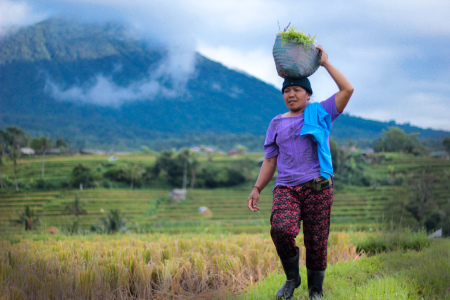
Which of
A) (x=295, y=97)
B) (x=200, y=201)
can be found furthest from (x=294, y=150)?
(x=200, y=201)

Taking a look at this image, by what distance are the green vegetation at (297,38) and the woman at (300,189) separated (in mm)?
96

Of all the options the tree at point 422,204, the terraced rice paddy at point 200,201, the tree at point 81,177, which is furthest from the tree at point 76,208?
the tree at point 422,204

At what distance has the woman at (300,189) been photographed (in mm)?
2480

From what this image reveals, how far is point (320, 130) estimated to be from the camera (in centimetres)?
253

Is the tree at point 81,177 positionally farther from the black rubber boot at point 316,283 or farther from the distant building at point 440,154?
the black rubber boot at point 316,283

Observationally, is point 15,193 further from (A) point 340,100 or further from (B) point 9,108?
(B) point 9,108

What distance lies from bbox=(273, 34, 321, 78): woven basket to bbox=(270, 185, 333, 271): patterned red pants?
0.82 meters

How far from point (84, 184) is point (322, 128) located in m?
85.6

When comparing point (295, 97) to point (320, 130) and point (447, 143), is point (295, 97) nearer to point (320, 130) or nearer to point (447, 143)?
point (320, 130)

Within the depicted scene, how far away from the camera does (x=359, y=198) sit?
245ft

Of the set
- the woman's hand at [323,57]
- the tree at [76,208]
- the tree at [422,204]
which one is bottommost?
the tree at [76,208]

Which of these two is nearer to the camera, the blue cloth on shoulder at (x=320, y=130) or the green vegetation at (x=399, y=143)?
the blue cloth on shoulder at (x=320, y=130)

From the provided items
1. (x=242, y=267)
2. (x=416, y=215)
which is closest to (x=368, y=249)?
(x=242, y=267)

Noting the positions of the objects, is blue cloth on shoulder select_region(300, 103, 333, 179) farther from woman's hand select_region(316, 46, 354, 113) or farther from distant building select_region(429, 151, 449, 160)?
distant building select_region(429, 151, 449, 160)
